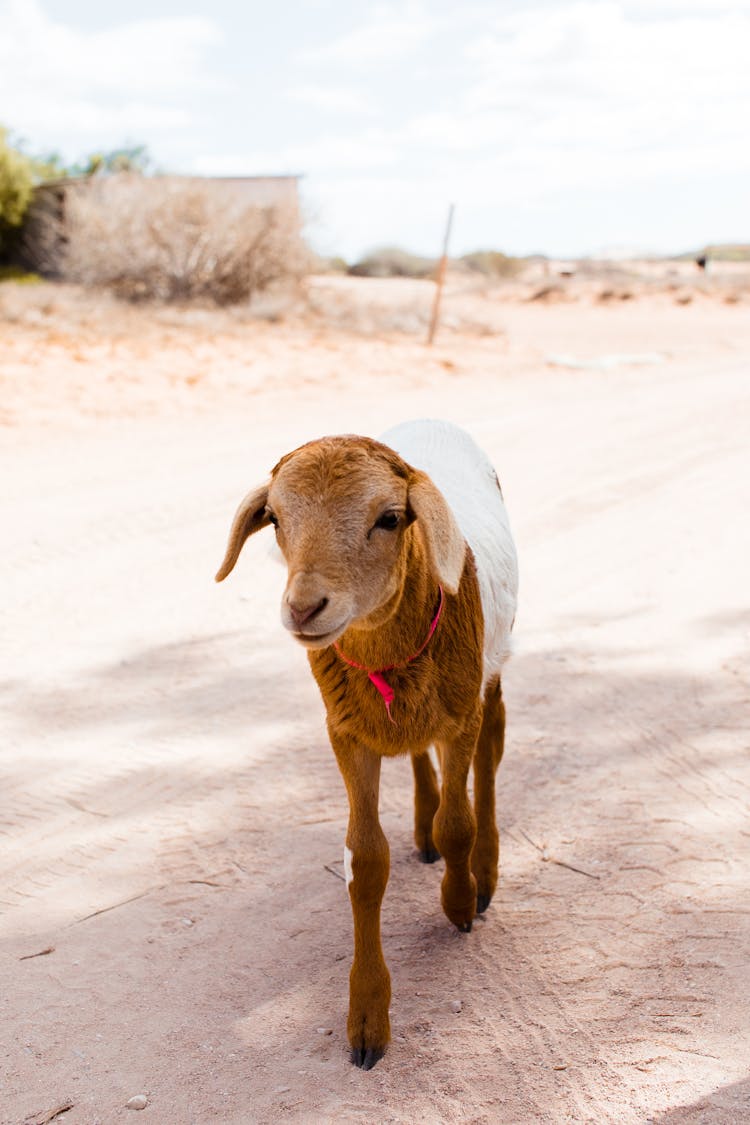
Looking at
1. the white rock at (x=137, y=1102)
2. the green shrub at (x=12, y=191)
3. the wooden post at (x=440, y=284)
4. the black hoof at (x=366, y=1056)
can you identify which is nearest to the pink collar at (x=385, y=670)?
the black hoof at (x=366, y=1056)

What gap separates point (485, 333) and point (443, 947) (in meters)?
17.3

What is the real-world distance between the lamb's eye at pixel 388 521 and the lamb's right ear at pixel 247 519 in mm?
368

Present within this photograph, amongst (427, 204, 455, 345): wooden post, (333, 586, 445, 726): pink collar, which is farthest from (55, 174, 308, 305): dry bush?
(333, 586, 445, 726): pink collar

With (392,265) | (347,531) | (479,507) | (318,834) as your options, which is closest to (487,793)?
(318,834)

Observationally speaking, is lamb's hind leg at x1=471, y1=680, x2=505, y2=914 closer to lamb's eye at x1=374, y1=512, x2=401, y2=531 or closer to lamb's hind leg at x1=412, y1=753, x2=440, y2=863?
lamb's hind leg at x1=412, y1=753, x2=440, y2=863

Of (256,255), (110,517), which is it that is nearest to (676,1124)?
(110,517)

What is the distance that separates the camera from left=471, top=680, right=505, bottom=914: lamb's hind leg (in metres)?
3.82

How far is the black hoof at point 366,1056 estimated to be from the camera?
9.89 ft

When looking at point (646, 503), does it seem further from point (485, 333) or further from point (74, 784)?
point (485, 333)

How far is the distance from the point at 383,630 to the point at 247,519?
0.50 m

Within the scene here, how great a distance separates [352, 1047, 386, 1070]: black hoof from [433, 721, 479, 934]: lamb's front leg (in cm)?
60

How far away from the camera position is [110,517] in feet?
26.6

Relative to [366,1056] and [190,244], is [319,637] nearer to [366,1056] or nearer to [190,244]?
[366,1056]

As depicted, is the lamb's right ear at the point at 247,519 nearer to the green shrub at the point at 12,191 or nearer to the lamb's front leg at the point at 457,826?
the lamb's front leg at the point at 457,826
